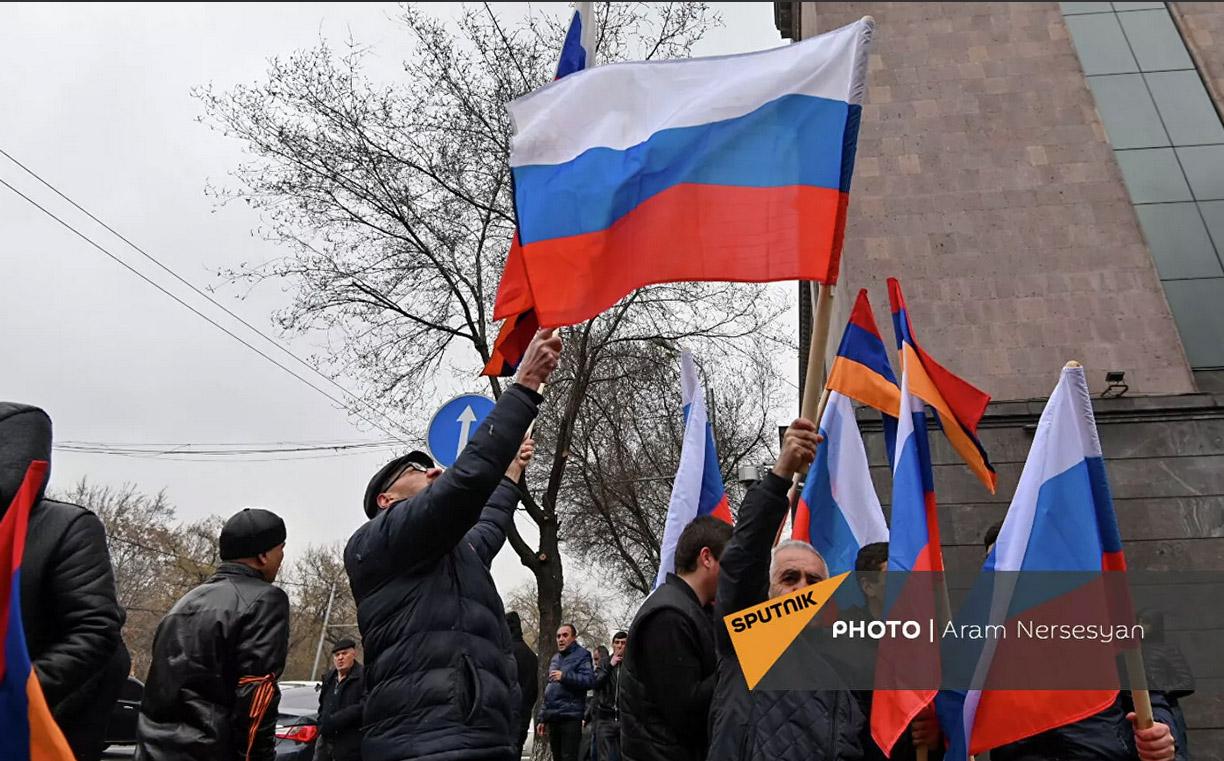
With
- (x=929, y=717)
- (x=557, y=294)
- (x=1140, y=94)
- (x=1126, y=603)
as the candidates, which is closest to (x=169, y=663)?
(x=557, y=294)

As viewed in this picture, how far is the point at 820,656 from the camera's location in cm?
291

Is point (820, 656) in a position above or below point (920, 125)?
below

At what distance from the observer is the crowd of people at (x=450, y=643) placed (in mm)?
2672

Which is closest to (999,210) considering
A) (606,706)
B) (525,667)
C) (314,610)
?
(606,706)

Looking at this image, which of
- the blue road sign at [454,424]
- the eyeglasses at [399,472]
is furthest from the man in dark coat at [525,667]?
the eyeglasses at [399,472]

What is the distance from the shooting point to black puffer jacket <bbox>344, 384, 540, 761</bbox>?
8.59 ft

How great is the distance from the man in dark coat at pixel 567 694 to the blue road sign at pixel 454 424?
4.34 meters

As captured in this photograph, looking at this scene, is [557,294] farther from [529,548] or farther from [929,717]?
[529,548]

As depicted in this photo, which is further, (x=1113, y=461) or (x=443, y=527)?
(x=1113, y=461)

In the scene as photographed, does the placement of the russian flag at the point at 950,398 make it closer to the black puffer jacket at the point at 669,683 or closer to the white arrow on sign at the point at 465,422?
the black puffer jacket at the point at 669,683

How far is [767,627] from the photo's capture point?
9.07 feet

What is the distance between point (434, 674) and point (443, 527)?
0.43 m

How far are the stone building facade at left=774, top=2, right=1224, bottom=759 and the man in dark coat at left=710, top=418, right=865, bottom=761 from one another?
312 inches

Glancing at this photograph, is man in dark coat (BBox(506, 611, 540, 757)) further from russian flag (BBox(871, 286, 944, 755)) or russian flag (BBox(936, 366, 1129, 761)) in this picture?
russian flag (BBox(936, 366, 1129, 761))
